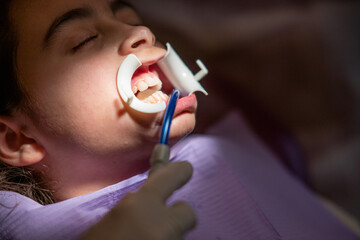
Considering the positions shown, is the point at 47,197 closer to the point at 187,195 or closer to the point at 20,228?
the point at 20,228

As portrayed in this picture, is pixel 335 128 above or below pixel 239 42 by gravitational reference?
below

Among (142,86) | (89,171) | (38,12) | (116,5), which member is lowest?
(89,171)

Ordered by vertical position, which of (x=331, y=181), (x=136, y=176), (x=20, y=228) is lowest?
(x=331, y=181)

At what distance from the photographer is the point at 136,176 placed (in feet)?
2.93

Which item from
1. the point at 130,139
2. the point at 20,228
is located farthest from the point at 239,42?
the point at 20,228

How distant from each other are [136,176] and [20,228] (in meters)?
0.29

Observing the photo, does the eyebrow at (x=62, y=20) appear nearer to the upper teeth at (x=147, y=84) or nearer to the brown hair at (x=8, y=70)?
the brown hair at (x=8, y=70)

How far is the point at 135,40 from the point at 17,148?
1.26 ft

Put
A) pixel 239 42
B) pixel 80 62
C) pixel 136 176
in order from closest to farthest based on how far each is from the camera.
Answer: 1. pixel 80 62
2. pixel 136 176
3. pixel 239 42

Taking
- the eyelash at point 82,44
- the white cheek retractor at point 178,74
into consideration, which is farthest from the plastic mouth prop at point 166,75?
the eyelash at point 82,44

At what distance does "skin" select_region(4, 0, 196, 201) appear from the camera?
0.76 m

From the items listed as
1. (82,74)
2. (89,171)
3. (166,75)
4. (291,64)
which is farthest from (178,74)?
(291,64)

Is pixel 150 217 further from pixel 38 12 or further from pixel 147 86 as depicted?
pixel 38 12

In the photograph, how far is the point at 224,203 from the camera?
3.31ft
